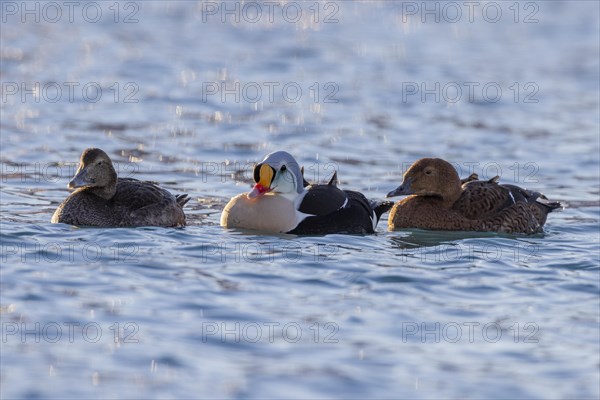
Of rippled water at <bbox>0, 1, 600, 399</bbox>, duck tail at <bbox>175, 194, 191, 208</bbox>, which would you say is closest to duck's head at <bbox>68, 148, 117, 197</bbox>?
rippled water at <bbox>0, 1, 600, 399</bbox>

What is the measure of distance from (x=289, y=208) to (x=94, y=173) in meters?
2.03

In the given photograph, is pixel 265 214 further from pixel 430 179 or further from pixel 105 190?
pixel 430 179

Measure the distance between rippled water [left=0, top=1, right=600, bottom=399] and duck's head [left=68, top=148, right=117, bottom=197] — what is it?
570 millimetres

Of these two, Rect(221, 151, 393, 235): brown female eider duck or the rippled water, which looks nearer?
the rippled water

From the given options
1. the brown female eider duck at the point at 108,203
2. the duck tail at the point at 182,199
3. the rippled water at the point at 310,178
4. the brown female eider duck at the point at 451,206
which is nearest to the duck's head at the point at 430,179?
the brown female eider duck at the point at 451,206

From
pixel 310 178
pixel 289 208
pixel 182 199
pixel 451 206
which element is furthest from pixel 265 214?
pixel 310 178

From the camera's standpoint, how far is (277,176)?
12.9 metres

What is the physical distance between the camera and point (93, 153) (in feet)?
41.7

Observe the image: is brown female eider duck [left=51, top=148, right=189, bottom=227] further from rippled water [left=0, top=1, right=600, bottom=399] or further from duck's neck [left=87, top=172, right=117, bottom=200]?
rippled water [left=0, top=1, right=600, bottom=399]

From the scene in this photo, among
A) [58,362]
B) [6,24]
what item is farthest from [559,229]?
[6,24]

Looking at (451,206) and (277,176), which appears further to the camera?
(451,206)

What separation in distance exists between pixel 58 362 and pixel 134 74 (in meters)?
15.6

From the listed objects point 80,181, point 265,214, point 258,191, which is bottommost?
point 265,214

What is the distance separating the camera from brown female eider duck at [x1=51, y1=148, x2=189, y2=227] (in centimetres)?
1246
